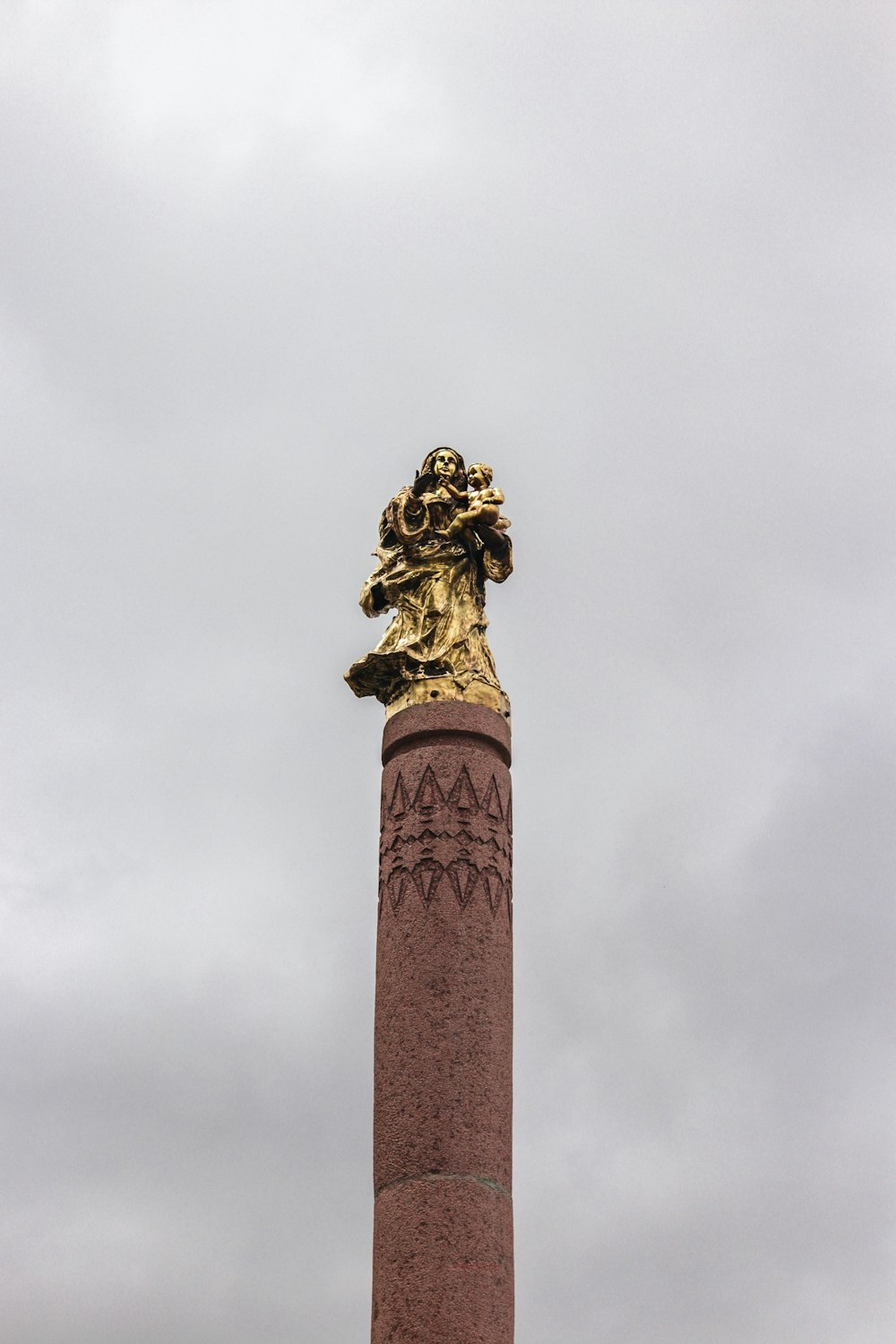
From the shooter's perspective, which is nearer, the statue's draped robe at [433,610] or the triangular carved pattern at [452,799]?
the triangular carved pattern at [452,799]

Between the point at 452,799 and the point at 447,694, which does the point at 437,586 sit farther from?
the point at 452,799

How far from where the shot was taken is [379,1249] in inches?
464

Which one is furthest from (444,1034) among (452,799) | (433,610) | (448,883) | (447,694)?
(433,610)

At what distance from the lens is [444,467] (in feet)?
47.3

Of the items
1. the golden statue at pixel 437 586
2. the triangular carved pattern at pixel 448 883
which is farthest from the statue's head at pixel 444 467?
the triangular carved pattern at pixel 448 883

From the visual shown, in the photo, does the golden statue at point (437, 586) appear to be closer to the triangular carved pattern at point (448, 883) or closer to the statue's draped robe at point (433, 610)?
the statue's draped robe at point (433, 610)

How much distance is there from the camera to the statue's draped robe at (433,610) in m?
13.8

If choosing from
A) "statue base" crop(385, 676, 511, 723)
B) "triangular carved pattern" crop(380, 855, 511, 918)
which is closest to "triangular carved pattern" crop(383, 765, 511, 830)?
"triangular carved pattern" crop(380, 855, 511, 918)

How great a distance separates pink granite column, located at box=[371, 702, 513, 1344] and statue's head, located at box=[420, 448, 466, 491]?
6.78 ft

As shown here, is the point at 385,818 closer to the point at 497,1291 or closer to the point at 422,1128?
the point at 422,1128

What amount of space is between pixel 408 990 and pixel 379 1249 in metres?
1.79

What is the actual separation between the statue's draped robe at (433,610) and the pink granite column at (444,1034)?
0.39 meters

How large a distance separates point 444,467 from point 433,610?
4.19 feet

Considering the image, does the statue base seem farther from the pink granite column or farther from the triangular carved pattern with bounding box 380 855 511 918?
the triangular carved pattern with bounding box 380 855 511 918
